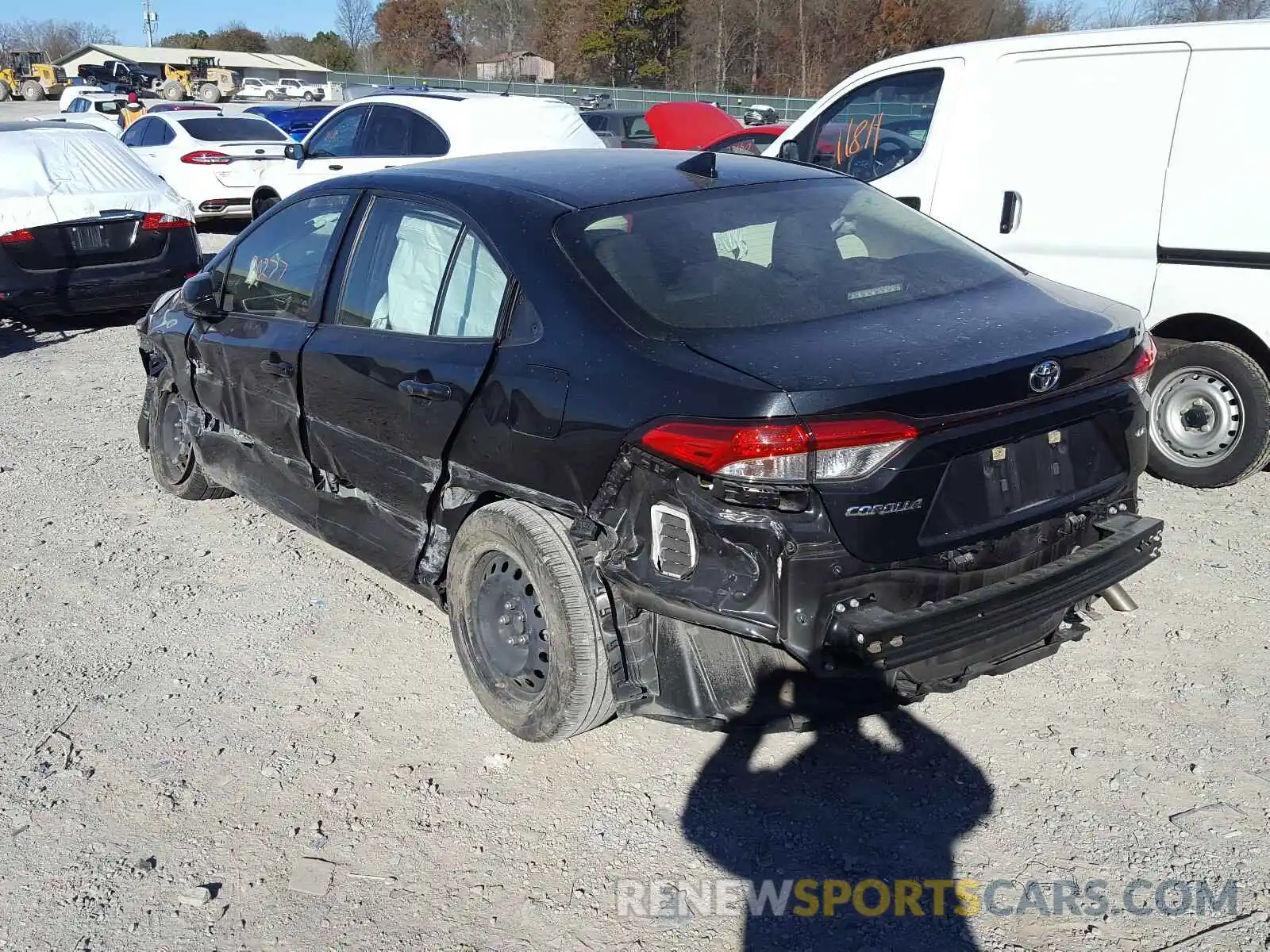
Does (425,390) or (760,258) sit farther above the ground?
(760,258)

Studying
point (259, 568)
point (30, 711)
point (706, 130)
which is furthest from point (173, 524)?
point (706, 130)

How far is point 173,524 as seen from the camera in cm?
570

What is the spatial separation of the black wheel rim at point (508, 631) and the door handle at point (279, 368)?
1.30m

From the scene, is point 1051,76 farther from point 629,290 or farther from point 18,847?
point 18,847

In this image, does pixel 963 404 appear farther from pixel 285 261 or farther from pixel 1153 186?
pixel 1153 186

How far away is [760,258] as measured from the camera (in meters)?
3.71

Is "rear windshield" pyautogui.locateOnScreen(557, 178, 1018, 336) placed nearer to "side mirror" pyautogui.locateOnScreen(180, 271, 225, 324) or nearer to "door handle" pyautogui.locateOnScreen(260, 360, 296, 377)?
"door handle" pyautogui.locateOnScreen(260, 360, 296, 377)

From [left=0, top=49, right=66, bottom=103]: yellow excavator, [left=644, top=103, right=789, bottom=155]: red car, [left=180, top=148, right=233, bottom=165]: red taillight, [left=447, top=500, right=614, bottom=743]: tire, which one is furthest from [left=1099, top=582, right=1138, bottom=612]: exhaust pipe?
[left=0, top=49, right=66, bottom=103]: yellow excavator

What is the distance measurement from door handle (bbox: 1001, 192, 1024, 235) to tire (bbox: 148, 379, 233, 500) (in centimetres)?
430

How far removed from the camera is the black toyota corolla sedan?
2.95 m

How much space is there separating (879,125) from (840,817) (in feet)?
16.7

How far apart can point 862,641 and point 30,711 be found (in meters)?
2.89

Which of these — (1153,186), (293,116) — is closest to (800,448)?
(1153,186)

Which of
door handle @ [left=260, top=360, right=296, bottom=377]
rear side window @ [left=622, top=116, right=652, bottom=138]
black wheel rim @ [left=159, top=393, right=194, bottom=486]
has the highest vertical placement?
door handle @ [left=260, top=360, right=296, bottom=377]
